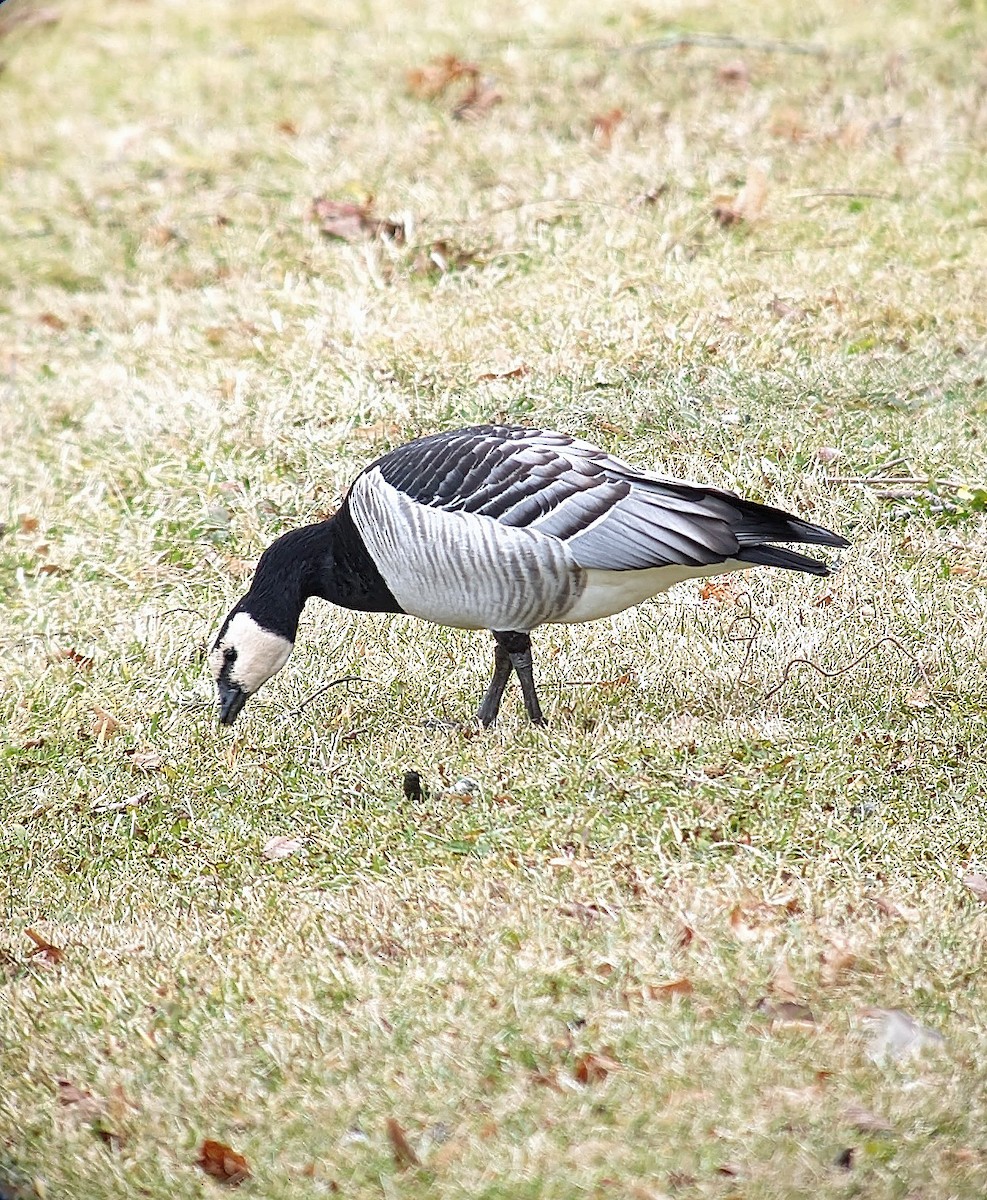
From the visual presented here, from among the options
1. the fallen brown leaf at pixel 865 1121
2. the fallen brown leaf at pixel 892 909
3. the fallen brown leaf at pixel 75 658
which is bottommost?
the fallen brown leaf at pixel 75 658

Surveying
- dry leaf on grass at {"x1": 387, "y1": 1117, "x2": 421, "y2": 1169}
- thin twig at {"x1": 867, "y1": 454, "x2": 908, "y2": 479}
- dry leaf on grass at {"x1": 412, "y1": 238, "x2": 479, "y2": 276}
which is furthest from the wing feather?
dry leaf on grass at {"x1": 412, "y1": 238, "x2": 479, "y2": 276}

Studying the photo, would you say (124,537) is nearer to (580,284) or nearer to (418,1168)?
(580,284)

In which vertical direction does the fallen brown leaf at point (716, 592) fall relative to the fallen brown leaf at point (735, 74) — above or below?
below

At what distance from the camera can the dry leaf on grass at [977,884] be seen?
160 inches

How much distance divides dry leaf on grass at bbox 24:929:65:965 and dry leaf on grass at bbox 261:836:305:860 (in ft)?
2.29

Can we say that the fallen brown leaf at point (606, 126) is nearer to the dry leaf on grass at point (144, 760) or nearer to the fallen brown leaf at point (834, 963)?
the dry leaf on grass at point (144, 760)

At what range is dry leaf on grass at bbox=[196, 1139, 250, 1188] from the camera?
10.9ft

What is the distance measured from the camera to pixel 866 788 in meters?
4.62

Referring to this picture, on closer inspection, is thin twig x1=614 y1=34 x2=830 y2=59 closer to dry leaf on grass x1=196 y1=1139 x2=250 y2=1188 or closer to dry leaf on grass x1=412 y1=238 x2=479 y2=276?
dry leaf on grass x1=412 y1=238 x2=479 y2=276

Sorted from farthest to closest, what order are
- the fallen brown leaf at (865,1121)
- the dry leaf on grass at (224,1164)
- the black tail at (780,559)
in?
the black tail at (780,559) < the dry leaf on grass at (224,1164) < the fallen brown leaf at (865,1121)

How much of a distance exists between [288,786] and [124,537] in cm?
253

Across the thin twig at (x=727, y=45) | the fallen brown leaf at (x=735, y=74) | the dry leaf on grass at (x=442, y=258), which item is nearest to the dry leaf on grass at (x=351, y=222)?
the dry leaf on grass at (x=442, y=258)

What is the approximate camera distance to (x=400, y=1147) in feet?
10.8

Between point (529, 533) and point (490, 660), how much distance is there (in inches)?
51.8
